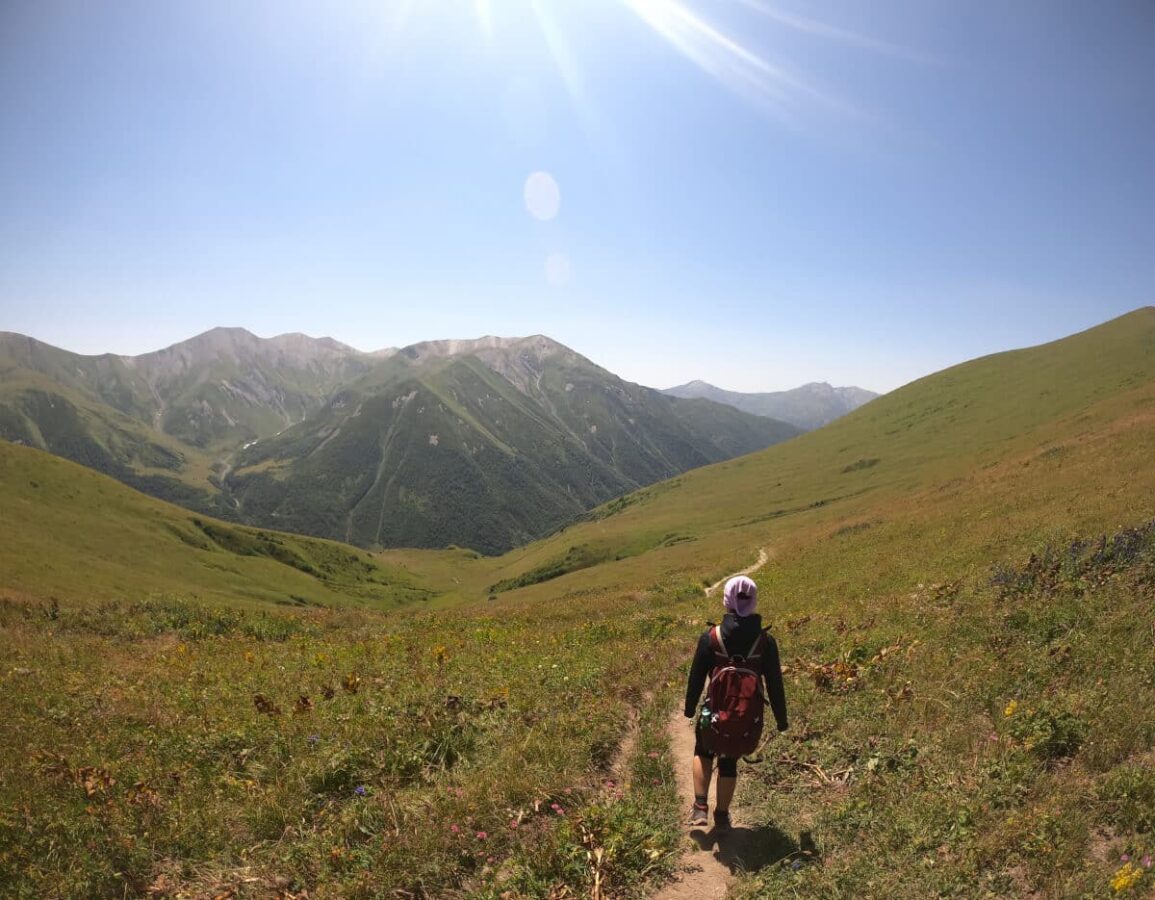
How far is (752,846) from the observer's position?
637cm

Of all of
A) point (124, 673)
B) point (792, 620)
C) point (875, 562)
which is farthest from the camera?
point (875, 562)

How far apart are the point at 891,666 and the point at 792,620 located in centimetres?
680

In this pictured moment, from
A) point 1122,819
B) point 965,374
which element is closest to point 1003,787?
point 1122,819

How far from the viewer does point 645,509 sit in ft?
513

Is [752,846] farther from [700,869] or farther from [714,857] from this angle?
[700,869]

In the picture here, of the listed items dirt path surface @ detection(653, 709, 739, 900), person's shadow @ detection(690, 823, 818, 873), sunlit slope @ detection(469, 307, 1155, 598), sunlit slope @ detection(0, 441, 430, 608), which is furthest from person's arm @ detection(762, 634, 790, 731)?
sunlit slope @ detection(0, 441, 430, 608)

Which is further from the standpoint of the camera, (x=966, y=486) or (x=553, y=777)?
(x=966, y=486)

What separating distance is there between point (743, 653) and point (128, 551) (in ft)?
364

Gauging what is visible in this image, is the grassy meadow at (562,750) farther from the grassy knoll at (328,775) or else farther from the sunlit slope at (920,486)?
the sunlit slope at (920,486)

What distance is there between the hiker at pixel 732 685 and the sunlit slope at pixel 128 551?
71.6m

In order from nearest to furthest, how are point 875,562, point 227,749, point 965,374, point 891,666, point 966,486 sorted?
point 227,749, point 891,666, point 875,562, point 966,486, point 965,374

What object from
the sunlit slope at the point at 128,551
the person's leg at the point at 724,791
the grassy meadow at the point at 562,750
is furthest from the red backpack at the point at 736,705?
the sunlit slope at the point at 128,551

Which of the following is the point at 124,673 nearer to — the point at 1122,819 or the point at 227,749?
the point at 227,749

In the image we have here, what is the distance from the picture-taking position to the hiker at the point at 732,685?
257 inches
